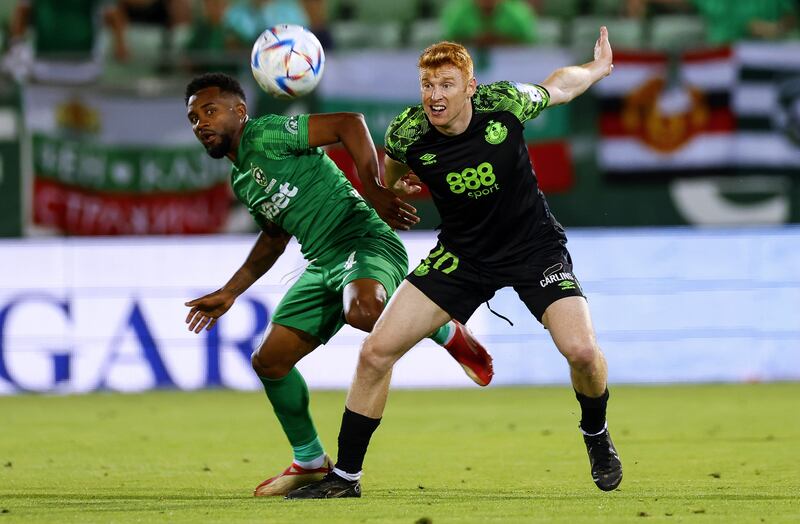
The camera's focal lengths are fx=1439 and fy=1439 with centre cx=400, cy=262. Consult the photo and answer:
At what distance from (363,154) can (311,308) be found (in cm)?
89

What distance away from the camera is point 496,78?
519 inches

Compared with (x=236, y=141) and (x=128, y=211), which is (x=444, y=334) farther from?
(x=128, y=211)

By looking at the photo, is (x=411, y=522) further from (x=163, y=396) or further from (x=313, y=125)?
(x=163, y=396)

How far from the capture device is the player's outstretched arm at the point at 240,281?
7324mm

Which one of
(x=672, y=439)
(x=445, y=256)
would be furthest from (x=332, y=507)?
(x=672, y=439)

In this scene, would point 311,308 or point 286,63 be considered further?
point 286,63

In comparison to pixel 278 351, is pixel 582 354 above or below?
above

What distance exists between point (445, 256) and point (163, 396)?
7.21m

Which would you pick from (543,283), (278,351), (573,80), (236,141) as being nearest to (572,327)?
(543,283)

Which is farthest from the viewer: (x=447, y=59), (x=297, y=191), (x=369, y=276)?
(x=297, y=191)

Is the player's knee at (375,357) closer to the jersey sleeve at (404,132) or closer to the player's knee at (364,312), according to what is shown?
the player's knee at (364,312)

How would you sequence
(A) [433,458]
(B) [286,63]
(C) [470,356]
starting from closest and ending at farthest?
(B) [286,63] → (C) [470,356] → (A) [433,458]

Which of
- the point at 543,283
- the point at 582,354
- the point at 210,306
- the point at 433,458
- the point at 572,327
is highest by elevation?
the point at 543,283

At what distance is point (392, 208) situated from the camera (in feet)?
22.2
